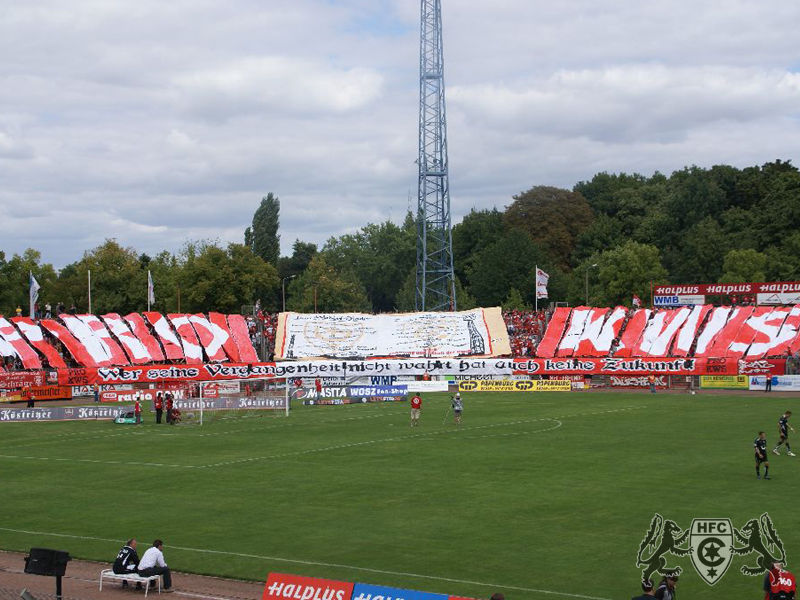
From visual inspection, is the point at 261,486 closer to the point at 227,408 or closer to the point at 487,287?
the point at 227,408

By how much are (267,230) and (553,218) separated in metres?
46.2

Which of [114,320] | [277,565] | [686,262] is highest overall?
[686,262]

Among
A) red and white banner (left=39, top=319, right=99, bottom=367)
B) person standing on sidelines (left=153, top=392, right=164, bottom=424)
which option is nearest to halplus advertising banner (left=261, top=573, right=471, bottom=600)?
person standing on sidelines (left=153, top=392, right=164, bottom=424)

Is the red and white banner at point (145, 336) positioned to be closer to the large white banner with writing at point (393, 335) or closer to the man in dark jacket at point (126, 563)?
the large white banner with writing at point (393, 335)

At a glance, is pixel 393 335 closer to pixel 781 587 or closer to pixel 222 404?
pixel 222 404

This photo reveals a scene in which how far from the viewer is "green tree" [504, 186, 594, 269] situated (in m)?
153

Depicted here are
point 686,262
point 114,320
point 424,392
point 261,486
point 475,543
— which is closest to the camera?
point 475,543

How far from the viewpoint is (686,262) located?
12631 cm

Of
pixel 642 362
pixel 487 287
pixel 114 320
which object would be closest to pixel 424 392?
pixel 642 362

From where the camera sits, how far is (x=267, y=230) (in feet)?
527

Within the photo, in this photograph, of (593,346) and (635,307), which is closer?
(593,346)

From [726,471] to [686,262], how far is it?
94802 mm

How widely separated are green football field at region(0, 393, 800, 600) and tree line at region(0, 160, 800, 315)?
67.8 m

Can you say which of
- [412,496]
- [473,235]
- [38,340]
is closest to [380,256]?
[473,235]
